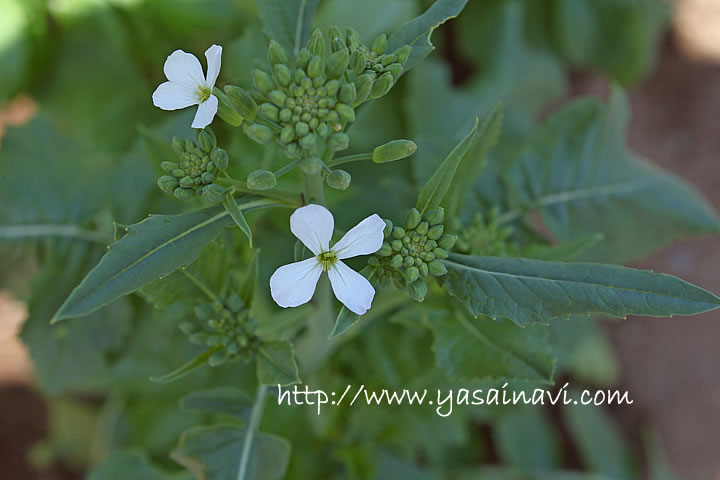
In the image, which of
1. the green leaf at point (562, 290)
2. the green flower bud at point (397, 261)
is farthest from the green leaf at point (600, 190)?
the green flower bud at point (397, 261)

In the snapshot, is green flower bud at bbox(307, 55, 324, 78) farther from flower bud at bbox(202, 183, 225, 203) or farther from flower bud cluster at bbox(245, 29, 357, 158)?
flower bud at bbox(202, 183, 225, 203)

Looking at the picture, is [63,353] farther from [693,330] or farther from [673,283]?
[693,330]

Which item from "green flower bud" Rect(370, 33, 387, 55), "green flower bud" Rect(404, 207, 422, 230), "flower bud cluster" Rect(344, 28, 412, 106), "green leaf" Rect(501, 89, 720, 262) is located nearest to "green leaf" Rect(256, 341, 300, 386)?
"green flower bud" Rect(404, 207, 422, 230)

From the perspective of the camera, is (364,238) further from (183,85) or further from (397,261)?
(183,85)

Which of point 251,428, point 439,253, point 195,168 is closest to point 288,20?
point 195,168

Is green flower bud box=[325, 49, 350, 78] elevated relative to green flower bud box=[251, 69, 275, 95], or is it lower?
elevated

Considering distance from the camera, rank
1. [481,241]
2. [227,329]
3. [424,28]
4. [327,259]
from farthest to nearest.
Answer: [481,241], [227,329], [424,28], [327,259]
